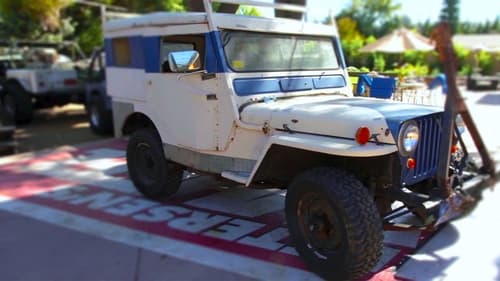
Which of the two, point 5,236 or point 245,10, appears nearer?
point 5,236

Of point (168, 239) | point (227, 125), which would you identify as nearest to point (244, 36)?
point (227, 125)

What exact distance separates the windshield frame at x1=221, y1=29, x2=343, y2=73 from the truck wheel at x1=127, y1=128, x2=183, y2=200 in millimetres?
1402

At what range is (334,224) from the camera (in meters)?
3.48

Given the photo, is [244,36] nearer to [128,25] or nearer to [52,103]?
[128,25]

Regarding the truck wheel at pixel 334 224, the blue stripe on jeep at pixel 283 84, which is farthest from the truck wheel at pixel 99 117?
the truck wheel at pixel 334 224

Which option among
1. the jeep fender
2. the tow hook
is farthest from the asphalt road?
the tow hook

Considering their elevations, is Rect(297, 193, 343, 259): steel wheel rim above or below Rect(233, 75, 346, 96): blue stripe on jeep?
below

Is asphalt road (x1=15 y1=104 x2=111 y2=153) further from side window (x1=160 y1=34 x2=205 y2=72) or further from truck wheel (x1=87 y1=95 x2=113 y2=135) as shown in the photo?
side window (x1=160 y1=34 x2=205 y2=72)

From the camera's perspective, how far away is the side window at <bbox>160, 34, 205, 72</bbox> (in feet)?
15.0

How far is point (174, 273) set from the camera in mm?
3793

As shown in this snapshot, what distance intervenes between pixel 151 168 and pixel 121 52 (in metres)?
1.47

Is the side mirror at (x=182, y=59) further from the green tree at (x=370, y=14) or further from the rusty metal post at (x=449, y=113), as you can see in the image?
the green tree at (x=370, y=14)

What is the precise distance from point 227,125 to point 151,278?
4.68 feet

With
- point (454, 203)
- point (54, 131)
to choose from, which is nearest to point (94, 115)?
point (54, 131)
